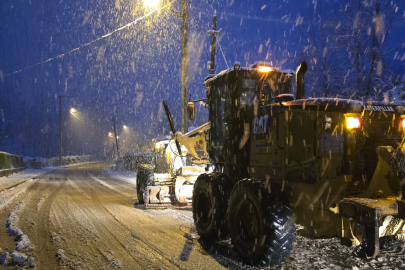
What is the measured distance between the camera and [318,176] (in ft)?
16.2

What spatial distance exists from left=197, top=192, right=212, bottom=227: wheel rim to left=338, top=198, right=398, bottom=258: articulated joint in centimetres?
317

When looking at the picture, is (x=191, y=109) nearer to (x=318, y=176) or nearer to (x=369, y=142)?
(x=318, y=176)

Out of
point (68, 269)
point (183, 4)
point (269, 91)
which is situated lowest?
point (68, 269)

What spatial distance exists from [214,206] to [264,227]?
1.73 meters

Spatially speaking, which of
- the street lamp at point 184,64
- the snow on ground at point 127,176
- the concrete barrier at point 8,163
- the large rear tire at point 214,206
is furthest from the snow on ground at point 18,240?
the concrete barrier at point 8,163

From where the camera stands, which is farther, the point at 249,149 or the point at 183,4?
the point at 183,4

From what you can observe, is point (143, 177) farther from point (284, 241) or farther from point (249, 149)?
point (284, 241)

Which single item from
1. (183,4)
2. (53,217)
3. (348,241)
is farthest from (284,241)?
(183,4)

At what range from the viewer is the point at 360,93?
28391mm

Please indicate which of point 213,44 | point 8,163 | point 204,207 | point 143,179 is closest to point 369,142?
point 204,207

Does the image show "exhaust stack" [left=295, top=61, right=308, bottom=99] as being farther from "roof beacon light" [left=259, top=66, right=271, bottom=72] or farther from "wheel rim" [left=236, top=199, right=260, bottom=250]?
"wheel rim" [left=236, top=199, right=260, bottom=250]

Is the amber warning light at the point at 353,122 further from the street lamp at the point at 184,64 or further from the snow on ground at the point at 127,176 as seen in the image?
the snow on ground at the point at 127,176

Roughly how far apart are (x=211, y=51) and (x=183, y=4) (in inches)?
133

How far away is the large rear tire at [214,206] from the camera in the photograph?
6559 mm
